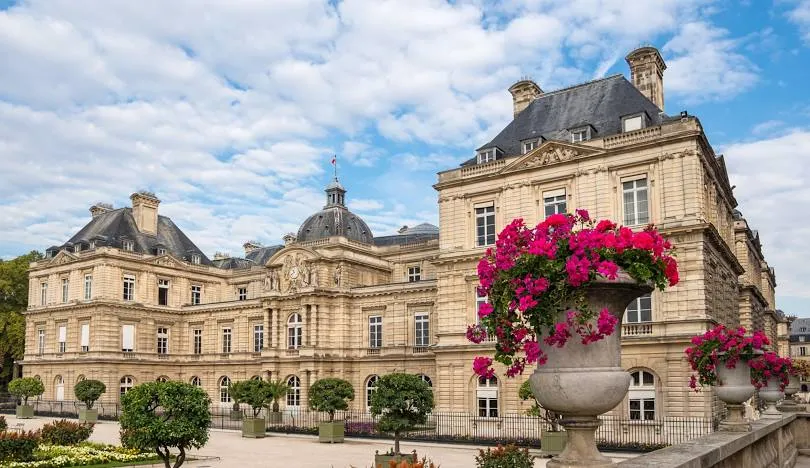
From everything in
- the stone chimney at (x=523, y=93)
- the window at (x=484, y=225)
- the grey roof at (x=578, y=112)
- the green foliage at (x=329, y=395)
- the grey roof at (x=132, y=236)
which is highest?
the stone chimney at (x=523, y=93)

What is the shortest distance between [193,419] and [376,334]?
26.6m

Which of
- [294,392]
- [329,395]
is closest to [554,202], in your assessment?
[329,395]

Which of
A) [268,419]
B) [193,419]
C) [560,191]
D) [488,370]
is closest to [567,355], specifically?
[488,370]

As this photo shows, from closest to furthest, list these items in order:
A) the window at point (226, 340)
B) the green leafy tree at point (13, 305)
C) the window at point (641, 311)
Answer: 1. the window at point (641, 311)
2. the window at point (226, 340)
3. the green leafy tree at point (13, 305)

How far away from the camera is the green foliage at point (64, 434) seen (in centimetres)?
2372

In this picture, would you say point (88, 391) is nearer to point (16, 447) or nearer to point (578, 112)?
point (16, 447)

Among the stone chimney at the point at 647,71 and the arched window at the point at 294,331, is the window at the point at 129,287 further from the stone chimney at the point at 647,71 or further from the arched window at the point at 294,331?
the stone chimney at the point at 647,71

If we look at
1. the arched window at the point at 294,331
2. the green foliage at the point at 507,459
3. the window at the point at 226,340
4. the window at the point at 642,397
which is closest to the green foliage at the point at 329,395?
the window at the point at 642,397

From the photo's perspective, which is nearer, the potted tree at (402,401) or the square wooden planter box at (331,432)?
the potted tree at (402,401)

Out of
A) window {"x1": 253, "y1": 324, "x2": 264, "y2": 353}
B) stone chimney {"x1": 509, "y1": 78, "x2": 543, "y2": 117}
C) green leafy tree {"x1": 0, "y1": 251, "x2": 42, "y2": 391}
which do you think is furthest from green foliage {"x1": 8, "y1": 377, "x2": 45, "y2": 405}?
stone chimney {"x1": 509, "y1": 78, "x2": 543, "y2": 117}

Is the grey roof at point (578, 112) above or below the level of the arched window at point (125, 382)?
above

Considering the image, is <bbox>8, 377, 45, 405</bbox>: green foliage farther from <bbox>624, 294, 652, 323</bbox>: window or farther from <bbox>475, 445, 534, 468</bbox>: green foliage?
<bbox>475, 445, 534, 468</bbox>: green foliage

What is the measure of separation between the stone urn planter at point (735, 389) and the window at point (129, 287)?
4308cm

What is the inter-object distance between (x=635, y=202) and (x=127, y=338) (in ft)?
116
